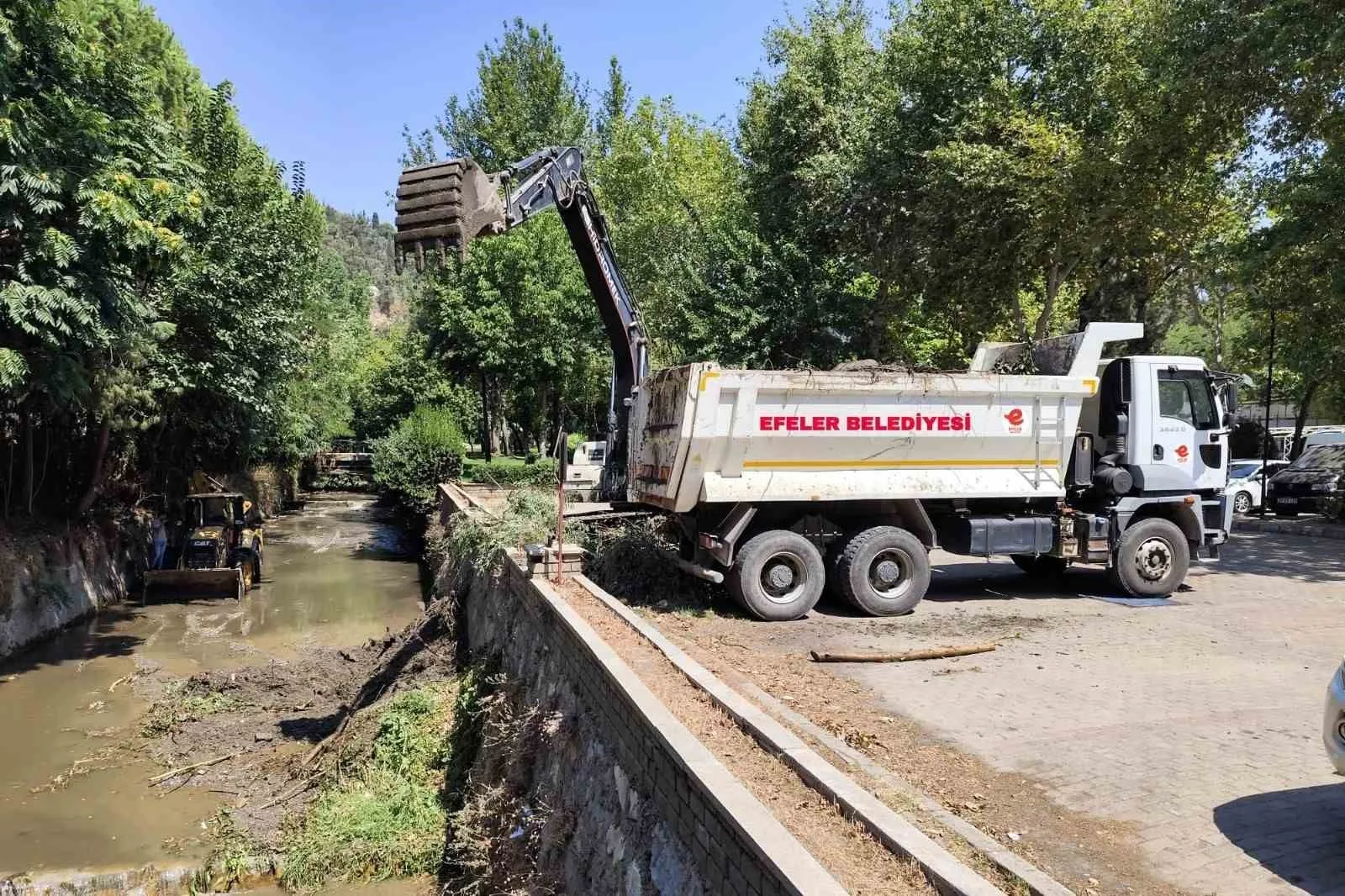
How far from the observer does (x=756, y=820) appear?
3.75m

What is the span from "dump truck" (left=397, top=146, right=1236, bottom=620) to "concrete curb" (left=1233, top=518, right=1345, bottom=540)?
26.8 feet

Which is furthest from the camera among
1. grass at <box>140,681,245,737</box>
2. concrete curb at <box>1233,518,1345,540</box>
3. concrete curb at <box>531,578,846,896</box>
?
concrete curb at <box>1233,518,1345,540</box>

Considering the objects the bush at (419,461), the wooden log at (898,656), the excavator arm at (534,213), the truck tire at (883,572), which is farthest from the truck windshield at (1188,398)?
the bush at (419,461)

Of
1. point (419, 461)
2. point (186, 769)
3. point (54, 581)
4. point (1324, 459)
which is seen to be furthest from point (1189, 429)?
point (419, 461)

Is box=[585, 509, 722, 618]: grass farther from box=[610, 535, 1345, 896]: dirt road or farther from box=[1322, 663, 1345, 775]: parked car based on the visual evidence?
box=[1322, 663, 1345, 775]: parked car

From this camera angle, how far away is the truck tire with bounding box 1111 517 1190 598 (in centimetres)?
1080

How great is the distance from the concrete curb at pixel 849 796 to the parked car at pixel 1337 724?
7.11 ft

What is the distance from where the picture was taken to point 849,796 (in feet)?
13.4

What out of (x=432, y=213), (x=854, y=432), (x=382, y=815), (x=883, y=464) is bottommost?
(x=382, y=815)

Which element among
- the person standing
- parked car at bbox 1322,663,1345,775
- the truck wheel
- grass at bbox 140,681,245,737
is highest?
parked car at bbox 1322,663,1345,775

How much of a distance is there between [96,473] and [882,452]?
1594cm

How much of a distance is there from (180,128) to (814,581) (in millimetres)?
17078

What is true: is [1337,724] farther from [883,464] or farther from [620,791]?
[883,464]

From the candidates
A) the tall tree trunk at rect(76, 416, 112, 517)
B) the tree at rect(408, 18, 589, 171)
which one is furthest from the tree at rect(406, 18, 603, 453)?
the tall tree trunk at rect(76, 416, 112, 517)
